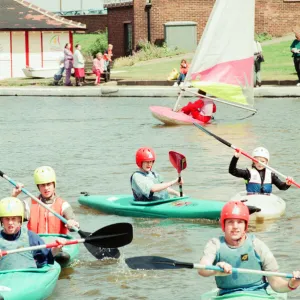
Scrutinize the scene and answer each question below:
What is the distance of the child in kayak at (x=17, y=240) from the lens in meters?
8.06

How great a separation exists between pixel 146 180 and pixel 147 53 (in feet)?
98.2

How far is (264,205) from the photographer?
1163 centimetres

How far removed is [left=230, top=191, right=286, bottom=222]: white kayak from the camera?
1157 cm

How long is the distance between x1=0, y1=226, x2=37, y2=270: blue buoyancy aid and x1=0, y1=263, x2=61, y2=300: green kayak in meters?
0.14

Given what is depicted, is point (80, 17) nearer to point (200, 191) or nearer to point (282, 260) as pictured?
point (200, 191)

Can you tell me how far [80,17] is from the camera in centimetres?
6131

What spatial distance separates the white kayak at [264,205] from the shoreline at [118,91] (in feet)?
53.6

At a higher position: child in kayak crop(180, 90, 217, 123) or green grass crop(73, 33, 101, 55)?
green grass crop(73, 33, 101, 55)

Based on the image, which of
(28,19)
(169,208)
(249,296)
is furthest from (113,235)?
(28,19)

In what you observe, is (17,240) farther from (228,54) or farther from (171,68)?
(171,68)

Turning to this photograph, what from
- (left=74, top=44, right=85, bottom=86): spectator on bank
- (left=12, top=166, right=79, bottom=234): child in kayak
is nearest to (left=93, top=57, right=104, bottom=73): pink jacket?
(left=74, top=44, right=85, bottom=86): spectator on bank

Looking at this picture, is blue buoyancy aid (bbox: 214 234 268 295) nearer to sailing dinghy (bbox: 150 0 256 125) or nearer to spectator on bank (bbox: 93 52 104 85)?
sailing dinghy (bbox: 150 0 256 125)

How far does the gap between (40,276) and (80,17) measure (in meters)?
54.0

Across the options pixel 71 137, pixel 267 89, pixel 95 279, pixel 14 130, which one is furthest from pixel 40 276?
pixel 267 89
